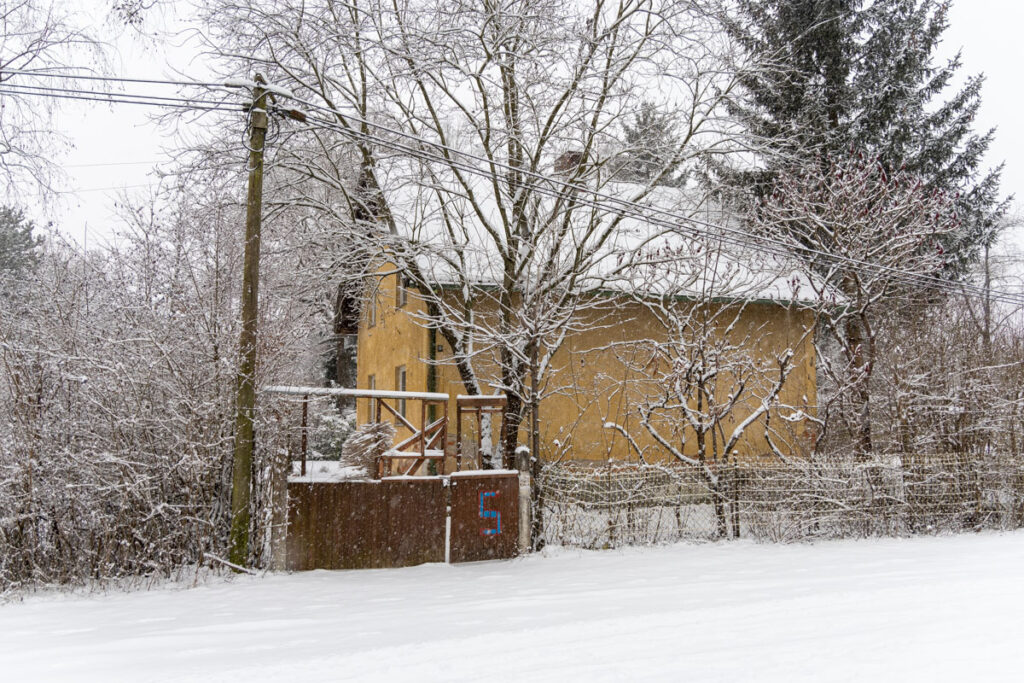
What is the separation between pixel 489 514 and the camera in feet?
30.8

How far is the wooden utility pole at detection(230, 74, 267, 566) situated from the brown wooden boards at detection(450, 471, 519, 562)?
7.99 ft

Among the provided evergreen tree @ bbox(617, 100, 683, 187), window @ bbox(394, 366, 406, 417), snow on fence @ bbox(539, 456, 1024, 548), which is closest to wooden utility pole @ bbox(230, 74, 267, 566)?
snow on fence @ bbox(539, 456, 1024, 548)

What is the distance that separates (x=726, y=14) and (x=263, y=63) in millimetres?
6988

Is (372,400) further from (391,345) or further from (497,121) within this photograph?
(497,121)

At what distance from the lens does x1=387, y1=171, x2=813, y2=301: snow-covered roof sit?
11.1 meters

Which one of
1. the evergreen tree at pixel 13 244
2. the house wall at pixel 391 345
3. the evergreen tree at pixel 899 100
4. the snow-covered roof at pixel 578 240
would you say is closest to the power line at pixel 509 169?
the snow-covered roof at pixel 578 240

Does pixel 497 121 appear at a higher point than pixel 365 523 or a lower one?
higher

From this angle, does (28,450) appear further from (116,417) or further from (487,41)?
(487,41)

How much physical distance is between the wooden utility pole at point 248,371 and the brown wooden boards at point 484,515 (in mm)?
2436

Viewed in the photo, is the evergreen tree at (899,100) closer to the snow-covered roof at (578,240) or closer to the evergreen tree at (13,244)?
the snow-covered roof at (578,240)

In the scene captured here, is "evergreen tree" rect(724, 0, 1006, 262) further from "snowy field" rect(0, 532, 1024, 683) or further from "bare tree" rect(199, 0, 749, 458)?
"snowy field" rect(0, 532, 1024, 683)

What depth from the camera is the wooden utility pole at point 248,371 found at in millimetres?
7852

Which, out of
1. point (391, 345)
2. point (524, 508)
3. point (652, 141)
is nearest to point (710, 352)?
point (652, 141)

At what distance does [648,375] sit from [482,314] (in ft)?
11.3
